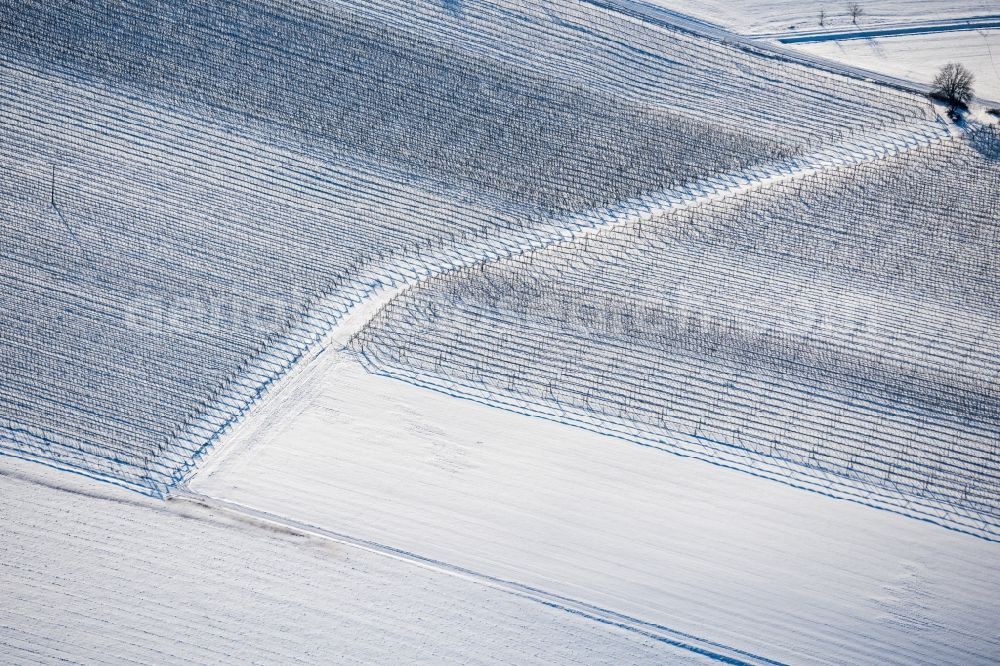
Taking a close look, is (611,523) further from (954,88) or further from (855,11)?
(855,11)

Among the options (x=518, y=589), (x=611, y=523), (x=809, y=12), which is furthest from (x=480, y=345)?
(x=809, y=12)

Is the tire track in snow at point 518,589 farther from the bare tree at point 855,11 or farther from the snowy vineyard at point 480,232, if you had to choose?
the bare tree at point 855,11

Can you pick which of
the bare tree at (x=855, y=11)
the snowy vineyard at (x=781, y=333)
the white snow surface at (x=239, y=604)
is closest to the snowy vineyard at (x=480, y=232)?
the snowy vineyard at (x=781, y=333)

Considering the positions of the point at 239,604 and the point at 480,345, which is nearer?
the point at 239,604

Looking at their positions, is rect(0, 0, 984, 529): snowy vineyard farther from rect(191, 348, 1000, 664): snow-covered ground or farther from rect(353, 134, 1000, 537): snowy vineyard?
rect(191, 348, 1000, 664): snow-covered ground

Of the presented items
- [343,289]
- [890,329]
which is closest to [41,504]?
[343,289]

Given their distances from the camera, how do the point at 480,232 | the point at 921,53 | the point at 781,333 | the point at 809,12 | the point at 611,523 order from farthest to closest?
the point at 809,12, the point at 921,53, the point at 480,232, the point at 781,333, the point at 611,523
